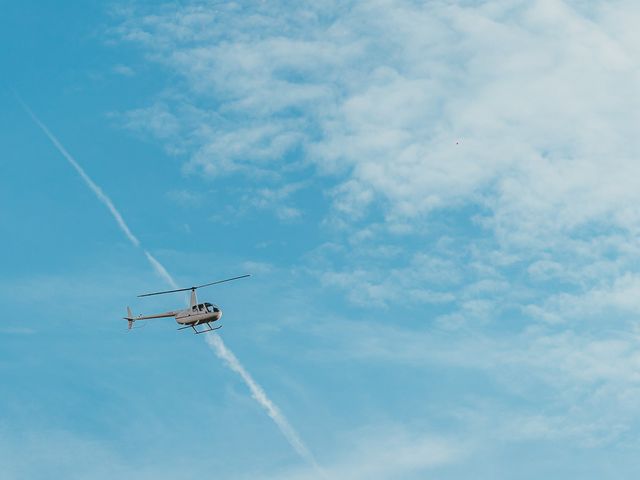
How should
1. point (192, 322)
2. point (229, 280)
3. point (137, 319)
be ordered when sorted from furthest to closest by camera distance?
point (137, 319) → point (192, 322) → point (229, 280)

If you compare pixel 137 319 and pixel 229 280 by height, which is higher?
pixel 137 319

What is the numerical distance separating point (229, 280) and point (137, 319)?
33.4 meters

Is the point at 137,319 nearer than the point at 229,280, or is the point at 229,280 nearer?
the point at 229,280

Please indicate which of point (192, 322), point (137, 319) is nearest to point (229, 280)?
point (192, 322)

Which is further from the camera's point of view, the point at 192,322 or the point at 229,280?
the point at 192,322

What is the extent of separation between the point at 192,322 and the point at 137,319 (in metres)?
16.6

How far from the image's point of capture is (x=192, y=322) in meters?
182

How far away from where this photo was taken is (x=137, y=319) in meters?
194

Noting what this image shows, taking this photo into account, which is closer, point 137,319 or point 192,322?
point 192,322

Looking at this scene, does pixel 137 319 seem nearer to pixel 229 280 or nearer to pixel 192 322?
pixel 192 322

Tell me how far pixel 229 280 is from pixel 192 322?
17821mm

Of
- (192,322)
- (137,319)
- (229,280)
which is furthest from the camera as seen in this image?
(137,319)
